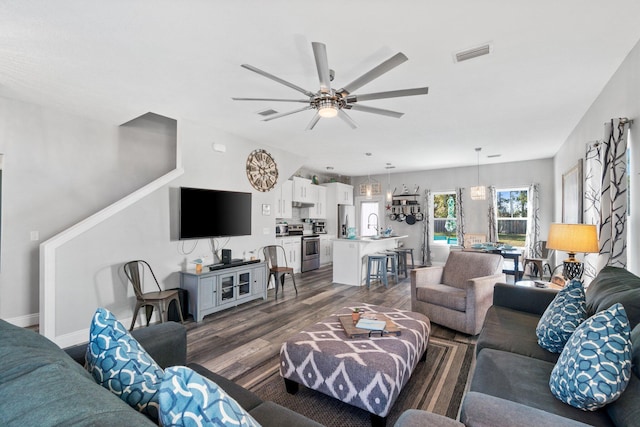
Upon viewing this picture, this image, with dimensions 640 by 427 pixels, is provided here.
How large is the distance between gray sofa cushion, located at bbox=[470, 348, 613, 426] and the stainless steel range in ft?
17.7

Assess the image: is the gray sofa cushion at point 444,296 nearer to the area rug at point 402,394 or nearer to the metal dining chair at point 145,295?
the area rug at point 402,394

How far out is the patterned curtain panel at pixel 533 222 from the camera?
6631 mm

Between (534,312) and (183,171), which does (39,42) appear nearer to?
(183,171)

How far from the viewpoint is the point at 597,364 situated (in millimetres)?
1201

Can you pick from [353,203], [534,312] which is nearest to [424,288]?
[534,312]

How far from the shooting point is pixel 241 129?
4477 millimetres

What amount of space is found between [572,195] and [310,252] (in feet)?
16.8

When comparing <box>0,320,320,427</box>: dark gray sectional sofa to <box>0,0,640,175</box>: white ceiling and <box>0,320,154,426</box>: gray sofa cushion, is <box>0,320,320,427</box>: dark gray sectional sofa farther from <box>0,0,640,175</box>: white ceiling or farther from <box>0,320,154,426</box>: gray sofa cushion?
<box>0,0,640,175</box>: white ceiling

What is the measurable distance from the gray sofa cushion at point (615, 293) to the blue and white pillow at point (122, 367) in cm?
219

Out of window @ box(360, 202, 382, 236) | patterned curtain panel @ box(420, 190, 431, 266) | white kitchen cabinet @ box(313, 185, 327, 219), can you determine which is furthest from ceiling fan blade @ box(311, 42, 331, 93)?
window @ box(360, 202, 382, 236)

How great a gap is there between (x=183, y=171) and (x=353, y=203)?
6086 millimetres

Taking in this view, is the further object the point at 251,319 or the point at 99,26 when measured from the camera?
the point at 251,319

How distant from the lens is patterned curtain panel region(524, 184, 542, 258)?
663 cm

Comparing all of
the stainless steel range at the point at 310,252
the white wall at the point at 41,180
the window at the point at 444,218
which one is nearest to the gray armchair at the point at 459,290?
the stainless steel range at the point at 310,252
